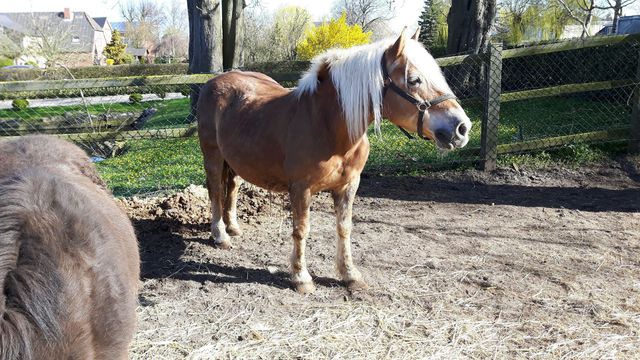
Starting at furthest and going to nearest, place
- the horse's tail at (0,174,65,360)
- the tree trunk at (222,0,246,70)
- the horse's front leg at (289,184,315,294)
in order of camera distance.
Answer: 1. the tree trunk at (222,0,246,70)
2. the horse's front leg at (289,184,315,294)
3. the horse's tail at (0,174,65,360)

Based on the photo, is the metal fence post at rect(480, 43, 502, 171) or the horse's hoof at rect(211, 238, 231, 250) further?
the metal fence post at rect(480, 43, 502, 171)

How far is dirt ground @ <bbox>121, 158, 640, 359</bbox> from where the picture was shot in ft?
11.2

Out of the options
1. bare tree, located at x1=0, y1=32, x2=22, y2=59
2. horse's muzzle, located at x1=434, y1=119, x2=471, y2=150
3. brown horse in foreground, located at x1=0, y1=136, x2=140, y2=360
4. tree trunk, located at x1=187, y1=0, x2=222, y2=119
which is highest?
bare tree, located at x1=0, y1=32, x2=22, y2=59

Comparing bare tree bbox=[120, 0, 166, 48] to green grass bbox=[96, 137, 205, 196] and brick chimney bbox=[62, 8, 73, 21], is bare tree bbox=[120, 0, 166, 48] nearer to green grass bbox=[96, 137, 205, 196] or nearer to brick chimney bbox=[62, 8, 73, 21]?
brick chimney bbox=[62, 8, 73, 21]

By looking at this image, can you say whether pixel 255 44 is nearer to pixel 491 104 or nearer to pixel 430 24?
pixel 430 24

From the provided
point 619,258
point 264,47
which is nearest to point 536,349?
point 619,258

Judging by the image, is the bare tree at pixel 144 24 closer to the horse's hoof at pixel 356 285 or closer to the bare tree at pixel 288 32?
the bare tree at pixel 288 32

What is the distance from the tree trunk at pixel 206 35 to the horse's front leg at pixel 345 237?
Answer: 7.56 m

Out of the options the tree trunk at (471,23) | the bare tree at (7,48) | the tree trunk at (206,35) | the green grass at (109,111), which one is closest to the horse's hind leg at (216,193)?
the tree trunk at (206,35)

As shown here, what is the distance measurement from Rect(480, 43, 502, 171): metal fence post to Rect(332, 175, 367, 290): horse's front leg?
3833 mm

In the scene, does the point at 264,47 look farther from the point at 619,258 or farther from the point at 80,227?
the point at 80,227

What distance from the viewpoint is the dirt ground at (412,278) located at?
3414mm

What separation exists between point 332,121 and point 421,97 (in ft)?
2.38

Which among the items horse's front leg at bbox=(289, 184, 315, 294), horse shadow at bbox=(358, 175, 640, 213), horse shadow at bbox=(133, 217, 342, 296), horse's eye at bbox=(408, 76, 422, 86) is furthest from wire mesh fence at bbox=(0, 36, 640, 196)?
horse's eye at bbox=(408, 76, 422, 86)
